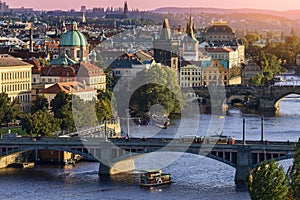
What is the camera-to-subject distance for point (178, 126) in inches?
2168

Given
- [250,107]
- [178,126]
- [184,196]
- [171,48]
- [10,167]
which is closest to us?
[184,196]

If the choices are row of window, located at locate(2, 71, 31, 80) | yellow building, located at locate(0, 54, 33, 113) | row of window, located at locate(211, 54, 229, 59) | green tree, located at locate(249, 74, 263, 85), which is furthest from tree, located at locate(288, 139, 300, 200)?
row of window, located at locate(211, 54, 229, 59)

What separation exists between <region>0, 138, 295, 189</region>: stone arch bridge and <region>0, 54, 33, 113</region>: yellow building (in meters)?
15.1

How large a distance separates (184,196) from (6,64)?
23.3 m

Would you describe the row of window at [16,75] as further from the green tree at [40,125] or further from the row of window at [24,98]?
the green tree at [40,125]

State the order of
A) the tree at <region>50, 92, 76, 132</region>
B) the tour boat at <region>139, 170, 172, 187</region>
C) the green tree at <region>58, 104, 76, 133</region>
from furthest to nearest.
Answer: the tree at <region>50, 92, 76, 132</region>, the green tree at <region>58, 104, 76, 133</region>, the tour boat at <region>139, 170, 172, 187</region>

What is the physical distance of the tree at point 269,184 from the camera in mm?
29906

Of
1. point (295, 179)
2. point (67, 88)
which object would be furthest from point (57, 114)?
point (295, 179)

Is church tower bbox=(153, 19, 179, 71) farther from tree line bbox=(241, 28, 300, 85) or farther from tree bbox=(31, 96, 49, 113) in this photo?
tree bbox=(31, 96, 49, 113)

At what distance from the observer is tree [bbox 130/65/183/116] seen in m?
60.0

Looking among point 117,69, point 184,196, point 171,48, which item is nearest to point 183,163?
point 184,196

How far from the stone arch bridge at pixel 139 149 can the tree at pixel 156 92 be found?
18.1 meters

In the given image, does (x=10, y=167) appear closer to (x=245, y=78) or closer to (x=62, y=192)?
(x=62, y=192)

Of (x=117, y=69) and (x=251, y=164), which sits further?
(x=117, y=69)
